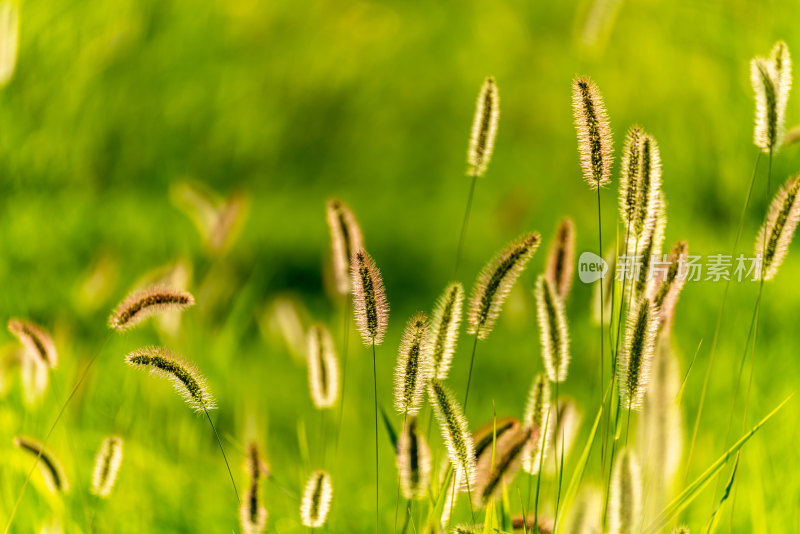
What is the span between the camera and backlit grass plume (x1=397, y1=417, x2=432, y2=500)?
2.39ft

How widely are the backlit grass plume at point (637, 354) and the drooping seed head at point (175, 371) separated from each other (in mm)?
373

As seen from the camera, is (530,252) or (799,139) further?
(799,139)

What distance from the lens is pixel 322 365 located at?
0.90 meters

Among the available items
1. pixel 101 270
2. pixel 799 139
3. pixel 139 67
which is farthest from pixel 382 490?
pixel 139 67

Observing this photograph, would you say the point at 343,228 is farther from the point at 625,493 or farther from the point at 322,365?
the point at 625,493

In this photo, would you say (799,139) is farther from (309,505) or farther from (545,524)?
(309,505)

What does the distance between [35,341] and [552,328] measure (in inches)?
21.1

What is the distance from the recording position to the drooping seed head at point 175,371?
2.34 ft

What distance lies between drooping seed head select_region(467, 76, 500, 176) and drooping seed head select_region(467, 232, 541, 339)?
182 millimetres

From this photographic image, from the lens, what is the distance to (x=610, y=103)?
2.67m

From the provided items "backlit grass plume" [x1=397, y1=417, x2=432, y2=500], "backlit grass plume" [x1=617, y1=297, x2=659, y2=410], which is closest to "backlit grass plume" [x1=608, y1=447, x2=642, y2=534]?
"backlit grass plume" [x1=617, y1=297, x2=659, y2=410]

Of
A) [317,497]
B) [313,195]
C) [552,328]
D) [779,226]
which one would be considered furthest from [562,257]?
[313,195]

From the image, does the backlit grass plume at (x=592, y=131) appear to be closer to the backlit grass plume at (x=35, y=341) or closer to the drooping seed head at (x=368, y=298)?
the drooping seed head at (x=368, y=298)

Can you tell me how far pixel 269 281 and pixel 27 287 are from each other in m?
0.60
